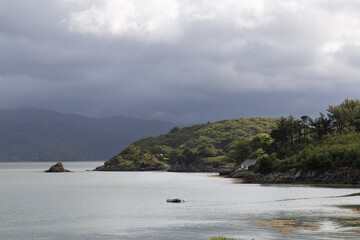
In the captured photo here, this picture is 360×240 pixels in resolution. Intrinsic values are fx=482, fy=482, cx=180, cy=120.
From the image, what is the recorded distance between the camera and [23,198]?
455 ft

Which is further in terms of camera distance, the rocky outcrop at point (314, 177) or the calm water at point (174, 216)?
the rocky outcrop at point (314, 177)

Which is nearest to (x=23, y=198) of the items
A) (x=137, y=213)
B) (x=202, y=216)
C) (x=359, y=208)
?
(x=137, y=213)

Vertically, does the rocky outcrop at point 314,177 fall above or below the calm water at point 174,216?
above

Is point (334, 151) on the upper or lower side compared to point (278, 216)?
upper

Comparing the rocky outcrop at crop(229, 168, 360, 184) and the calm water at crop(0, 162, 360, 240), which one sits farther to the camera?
the rocky outcrop at crop(229, 168, 360, 184)

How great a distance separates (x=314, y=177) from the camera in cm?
16712

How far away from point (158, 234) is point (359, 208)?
43.6m

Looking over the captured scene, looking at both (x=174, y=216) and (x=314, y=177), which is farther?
(x=314, y=177)

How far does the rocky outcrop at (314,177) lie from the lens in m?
159

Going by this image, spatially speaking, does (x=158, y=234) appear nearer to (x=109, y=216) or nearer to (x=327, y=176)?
(x=109, y=216)

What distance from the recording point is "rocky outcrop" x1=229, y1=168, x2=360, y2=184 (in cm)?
15875

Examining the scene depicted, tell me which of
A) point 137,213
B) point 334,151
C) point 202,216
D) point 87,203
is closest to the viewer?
point 202,216

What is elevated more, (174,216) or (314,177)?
(314,177)

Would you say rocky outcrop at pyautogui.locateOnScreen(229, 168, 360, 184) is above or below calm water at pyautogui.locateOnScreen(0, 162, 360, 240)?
above
